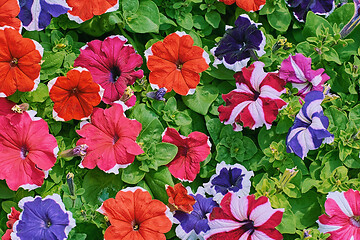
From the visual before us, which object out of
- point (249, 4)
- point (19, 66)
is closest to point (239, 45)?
point (249, 4)

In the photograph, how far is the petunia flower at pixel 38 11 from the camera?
164cm

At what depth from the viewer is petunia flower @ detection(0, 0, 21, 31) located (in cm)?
157

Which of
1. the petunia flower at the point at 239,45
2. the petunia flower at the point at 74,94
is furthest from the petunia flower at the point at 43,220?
the petunia flower at the point at 239,45

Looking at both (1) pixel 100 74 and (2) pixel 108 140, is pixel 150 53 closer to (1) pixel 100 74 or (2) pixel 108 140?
(1) pixel 100 74

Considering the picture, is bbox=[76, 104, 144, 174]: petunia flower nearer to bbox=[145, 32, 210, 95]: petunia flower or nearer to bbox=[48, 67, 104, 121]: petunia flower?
bbox=[48, 67, 104, 121]: petunia flower

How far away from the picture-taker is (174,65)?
68.3 inches

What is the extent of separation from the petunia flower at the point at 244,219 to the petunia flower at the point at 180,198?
9cm

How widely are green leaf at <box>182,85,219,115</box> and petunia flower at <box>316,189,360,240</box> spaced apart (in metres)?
0.58

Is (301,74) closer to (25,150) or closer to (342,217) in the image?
(342,217)

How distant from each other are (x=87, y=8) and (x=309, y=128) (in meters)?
0.96

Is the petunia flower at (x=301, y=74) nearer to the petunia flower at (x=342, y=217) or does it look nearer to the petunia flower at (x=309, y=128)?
the petunia flower at (x=309, y=128)

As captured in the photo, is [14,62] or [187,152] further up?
[14,62]

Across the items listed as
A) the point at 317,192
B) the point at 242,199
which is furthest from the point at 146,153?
the point at 317,192

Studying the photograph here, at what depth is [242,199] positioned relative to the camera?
153 centimetres
